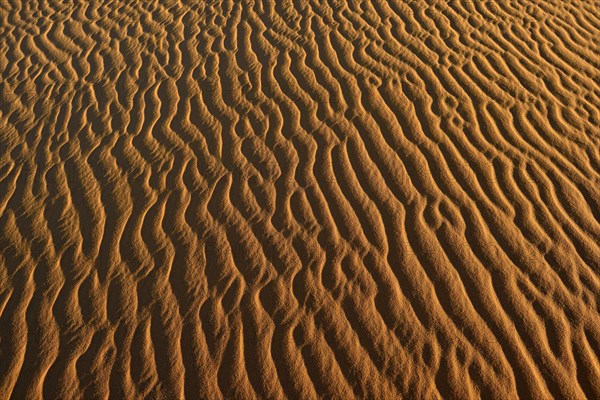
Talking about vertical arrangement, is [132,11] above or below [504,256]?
below

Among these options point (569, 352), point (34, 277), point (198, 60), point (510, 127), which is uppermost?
point (510, 127)

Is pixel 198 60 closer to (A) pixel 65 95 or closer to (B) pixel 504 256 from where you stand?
(A) pixel 65 95

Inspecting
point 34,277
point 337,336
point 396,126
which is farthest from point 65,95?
point 337,336

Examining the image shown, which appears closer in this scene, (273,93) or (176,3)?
(273,93)

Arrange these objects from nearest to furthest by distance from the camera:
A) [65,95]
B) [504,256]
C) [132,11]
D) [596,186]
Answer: [504,256]
[596,186]
[65,95]
[132,11]

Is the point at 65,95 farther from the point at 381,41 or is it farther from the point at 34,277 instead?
the point at 381,41

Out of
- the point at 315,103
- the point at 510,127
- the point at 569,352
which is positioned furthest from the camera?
the point at 315,103

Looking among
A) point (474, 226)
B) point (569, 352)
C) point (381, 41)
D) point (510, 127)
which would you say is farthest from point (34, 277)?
point (381, 41)
